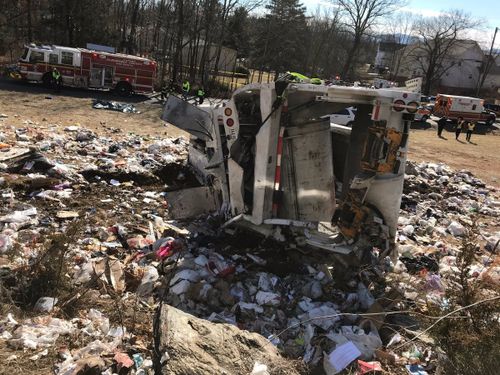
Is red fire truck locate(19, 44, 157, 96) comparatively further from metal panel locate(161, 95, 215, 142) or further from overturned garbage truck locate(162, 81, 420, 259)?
overturned garbage truck locate(162, 81, 420, 259)

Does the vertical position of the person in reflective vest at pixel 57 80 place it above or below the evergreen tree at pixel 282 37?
below

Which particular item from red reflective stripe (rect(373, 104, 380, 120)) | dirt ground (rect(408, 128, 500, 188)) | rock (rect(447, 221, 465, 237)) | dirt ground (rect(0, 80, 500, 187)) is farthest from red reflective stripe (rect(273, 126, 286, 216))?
dirt ground (rect(408, 128, 500, 188))

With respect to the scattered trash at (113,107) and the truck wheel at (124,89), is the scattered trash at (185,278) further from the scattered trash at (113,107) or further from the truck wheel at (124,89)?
the truck wheel at (124,89)

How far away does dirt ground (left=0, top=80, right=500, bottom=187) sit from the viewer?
46.8ft

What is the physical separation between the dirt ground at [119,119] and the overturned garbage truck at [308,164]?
9.25 metres

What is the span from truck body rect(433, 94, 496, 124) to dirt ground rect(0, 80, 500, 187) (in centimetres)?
768

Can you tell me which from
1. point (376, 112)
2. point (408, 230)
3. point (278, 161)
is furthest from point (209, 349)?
point (408, 230)

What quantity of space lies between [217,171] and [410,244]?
10.5ft

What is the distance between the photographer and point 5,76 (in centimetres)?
2398

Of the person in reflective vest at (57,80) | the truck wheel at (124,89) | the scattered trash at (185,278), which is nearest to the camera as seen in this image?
the scattered trash at (185,278)

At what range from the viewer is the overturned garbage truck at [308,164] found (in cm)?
462

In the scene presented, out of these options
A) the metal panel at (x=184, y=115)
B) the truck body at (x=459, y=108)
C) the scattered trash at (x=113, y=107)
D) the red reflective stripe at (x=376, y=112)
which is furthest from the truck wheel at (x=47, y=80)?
the truck body at (x=459, y=108)

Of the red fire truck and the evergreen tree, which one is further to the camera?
the evergreen tree

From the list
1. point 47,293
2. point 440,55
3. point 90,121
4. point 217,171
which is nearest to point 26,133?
point 90,121
